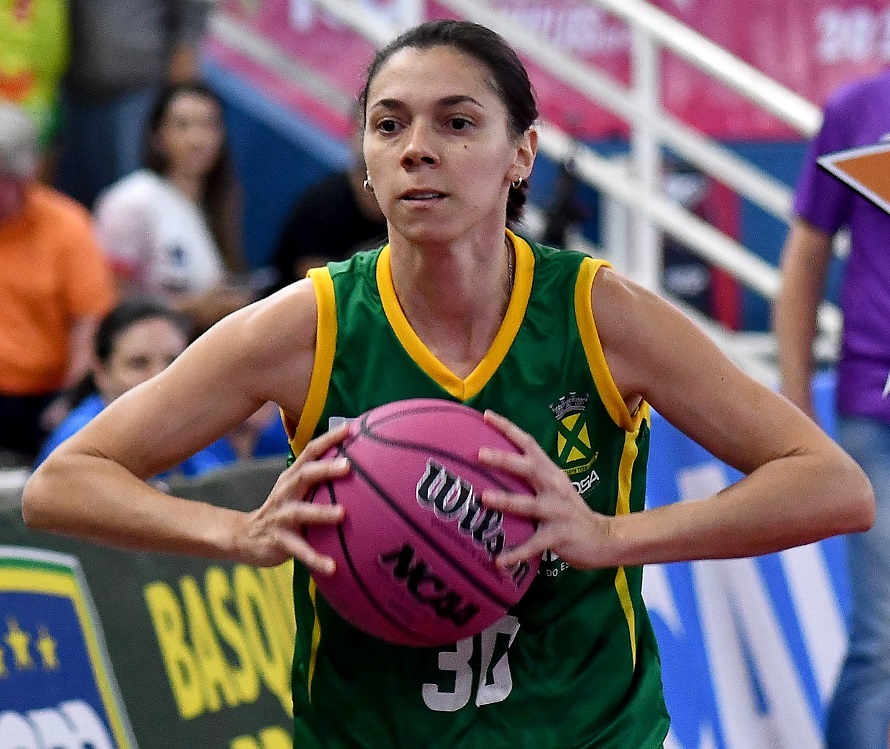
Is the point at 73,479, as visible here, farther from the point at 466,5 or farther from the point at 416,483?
the point at 466,5

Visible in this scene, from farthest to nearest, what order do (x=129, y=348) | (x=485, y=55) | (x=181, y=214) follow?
(x=181, y=214), (x=129, y=348), (x=485, y=55)

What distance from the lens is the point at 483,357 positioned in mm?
2992

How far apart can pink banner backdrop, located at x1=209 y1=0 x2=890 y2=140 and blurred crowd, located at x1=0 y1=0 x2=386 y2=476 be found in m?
1.15

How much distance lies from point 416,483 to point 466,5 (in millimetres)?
5395


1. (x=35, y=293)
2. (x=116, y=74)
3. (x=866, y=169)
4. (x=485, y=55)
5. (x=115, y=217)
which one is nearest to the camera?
(x=485, y=55)

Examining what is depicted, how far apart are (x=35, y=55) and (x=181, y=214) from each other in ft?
2.96

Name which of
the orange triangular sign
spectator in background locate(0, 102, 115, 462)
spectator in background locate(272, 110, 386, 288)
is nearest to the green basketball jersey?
the orange triangular sign

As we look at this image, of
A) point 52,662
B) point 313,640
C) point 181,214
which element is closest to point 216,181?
point 181,214

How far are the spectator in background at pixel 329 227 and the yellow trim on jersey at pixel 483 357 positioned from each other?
12.4ft

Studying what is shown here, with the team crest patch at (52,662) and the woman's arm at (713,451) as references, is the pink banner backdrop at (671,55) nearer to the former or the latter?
the team crest patch at (52,662)

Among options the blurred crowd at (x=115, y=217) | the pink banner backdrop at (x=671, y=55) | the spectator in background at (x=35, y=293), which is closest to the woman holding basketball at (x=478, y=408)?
the blurred crowd at (x=115, y=217)

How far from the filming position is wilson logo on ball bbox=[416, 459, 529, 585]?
2.64 metres

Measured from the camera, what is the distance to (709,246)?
7.24 m

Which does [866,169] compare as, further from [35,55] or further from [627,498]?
[35,55]
